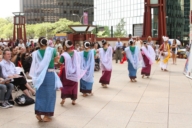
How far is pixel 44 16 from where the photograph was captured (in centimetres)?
11638

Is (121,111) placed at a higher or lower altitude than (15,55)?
lower

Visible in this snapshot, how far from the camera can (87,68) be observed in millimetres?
9781

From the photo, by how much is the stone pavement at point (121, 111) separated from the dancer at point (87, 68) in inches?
10.4

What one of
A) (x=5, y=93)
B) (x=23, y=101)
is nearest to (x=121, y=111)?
(x=23, y=101)

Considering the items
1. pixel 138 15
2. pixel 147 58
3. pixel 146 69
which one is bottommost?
pixel 146 69

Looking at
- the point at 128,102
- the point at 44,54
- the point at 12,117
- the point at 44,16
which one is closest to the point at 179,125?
the point at 128,102

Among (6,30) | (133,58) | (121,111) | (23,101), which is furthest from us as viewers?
(6,30)

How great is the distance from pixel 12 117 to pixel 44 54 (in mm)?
1654

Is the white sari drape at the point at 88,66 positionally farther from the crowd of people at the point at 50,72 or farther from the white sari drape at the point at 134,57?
the white sari drape at the point at 134,57

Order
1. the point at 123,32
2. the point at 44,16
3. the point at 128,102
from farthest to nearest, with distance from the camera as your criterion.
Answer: the point at 44,16 → the point at 123,32 → the point at 128,102

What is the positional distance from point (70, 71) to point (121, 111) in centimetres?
165

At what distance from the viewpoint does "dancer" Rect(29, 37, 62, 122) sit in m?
6.82

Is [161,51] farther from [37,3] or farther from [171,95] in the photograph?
[37,3]

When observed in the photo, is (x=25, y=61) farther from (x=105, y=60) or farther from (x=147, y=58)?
(x=147, y=58)
